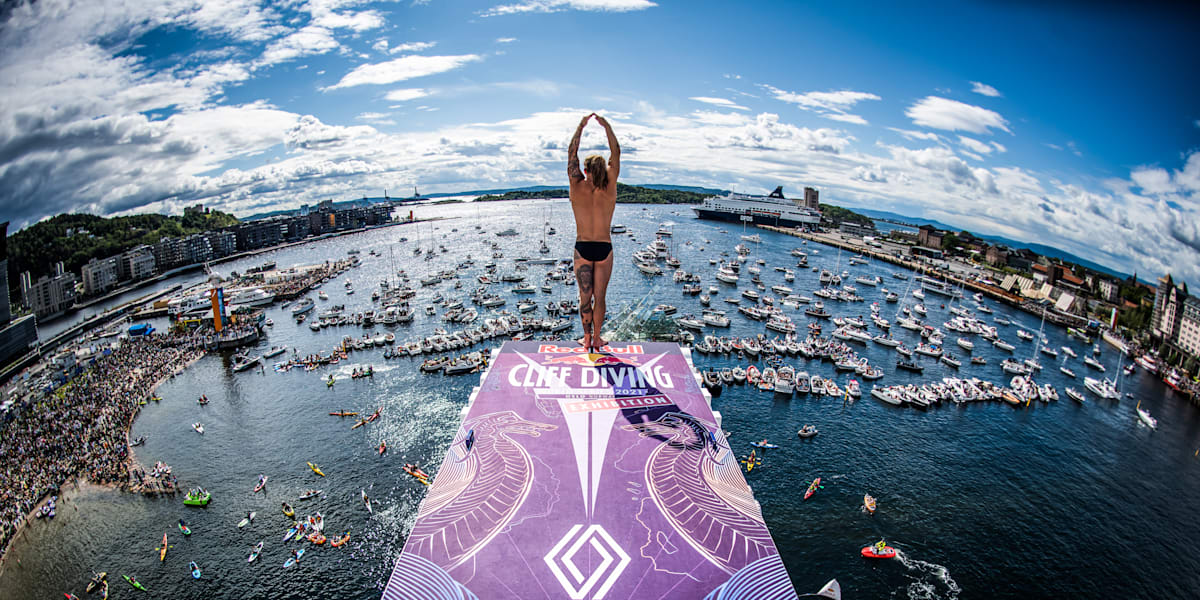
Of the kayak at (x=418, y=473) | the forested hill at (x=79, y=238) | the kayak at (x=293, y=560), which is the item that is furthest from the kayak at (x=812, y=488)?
the forested hill at (x=79, y=238)

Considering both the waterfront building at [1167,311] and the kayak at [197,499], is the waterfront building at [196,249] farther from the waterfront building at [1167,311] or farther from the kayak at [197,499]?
the waterfront building at [1167,311]

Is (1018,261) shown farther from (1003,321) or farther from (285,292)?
(285,292)

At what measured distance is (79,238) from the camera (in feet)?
293

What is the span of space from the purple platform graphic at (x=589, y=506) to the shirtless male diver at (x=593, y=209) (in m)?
3.00

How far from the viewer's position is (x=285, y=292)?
7875cm

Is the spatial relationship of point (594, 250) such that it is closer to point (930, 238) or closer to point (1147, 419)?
point (1147, 419)

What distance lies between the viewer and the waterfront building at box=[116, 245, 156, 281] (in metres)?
91.7

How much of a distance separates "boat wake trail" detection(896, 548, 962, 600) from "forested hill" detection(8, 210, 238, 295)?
315 ft

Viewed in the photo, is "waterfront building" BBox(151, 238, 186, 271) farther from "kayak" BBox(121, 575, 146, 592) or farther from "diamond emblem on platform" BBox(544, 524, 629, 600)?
"diamond emblem on platform" BBox(544, 524, 629, 600)

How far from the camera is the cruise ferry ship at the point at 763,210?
160 metres

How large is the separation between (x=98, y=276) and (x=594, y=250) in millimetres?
99866

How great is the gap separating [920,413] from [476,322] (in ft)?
152

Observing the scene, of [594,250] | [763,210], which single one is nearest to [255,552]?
[594,250]

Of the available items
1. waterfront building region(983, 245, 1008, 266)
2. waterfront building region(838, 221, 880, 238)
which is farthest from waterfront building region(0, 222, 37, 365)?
waterfront building region(838, 221, 880, 238)
